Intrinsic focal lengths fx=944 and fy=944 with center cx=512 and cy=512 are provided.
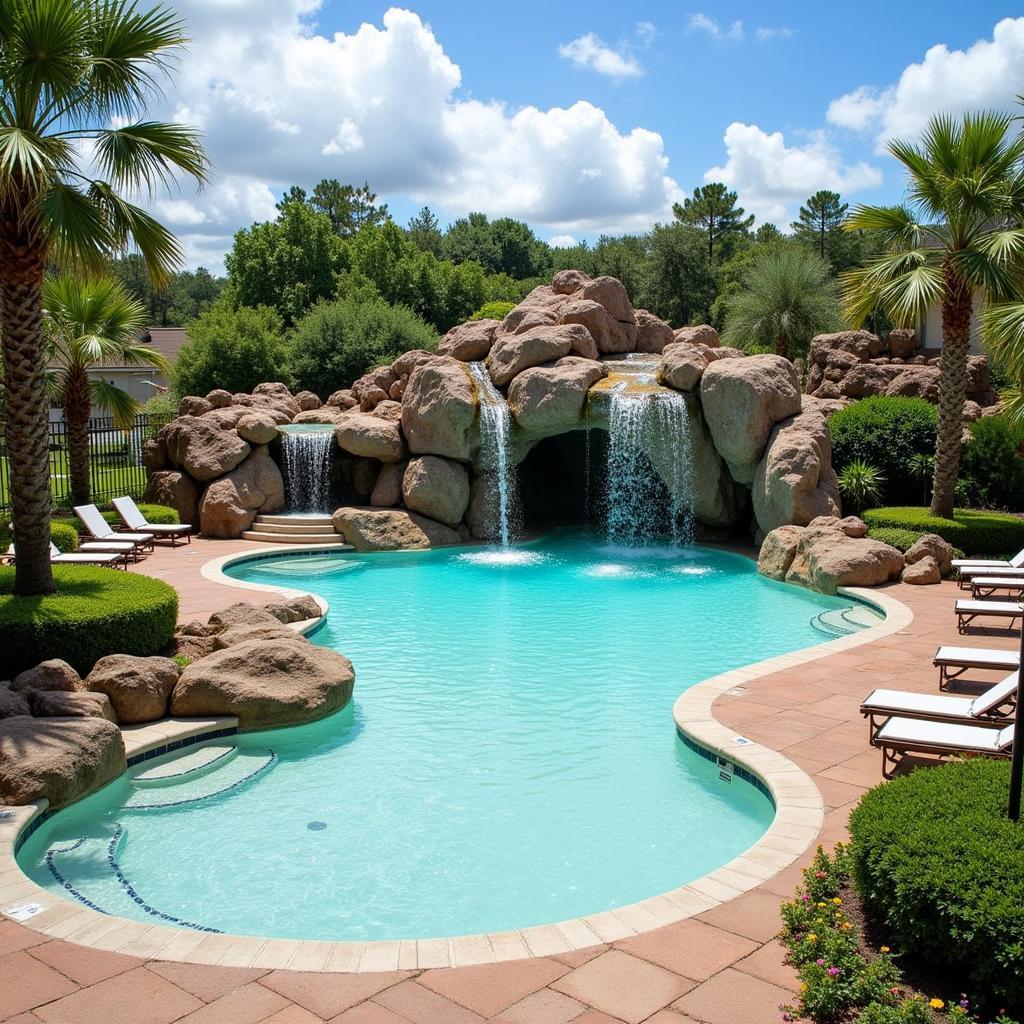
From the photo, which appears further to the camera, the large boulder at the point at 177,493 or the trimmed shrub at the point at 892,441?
the large boulder at the point at 177,493

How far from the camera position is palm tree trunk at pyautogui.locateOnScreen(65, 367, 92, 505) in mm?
19438

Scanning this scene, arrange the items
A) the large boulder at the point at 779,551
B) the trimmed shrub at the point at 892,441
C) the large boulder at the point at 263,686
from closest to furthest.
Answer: the large boulder at the point at 263,686 → the large boulder at the point at 779,551 → the trimmed shrub at the point at 892,441

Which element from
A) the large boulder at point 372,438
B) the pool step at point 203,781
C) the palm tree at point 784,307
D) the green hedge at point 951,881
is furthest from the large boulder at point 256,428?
the green hedge at point 951,881

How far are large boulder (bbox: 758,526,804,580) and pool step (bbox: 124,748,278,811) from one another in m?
10.9

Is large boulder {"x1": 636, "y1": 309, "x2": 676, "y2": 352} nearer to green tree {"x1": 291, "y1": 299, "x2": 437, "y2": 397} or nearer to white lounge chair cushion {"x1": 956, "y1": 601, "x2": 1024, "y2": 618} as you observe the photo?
green tree {"x1": 291, "y1": 299, "x2": 437, "y2": 397}

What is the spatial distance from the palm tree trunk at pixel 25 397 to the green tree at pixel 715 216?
61951 mm

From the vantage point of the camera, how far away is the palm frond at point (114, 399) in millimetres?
19656

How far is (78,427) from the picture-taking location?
19719mm

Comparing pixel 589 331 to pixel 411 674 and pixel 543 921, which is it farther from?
pixel 543 921

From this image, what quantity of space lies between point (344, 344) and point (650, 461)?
17.7 metres

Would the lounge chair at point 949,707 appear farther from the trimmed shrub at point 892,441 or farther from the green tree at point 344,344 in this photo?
the green tree at point 344,344

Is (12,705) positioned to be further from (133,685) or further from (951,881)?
(951,881)

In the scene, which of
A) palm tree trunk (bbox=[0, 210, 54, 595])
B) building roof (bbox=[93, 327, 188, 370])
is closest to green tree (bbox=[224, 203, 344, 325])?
building roof (bbox=[93, 327, 188, 370])

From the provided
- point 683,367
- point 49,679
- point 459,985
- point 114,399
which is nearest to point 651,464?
point 683,367
